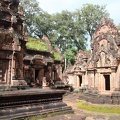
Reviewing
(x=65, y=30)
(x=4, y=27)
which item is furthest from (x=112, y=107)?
(x=65, y=30)

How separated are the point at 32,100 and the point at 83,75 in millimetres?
18416

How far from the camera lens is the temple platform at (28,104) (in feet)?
21.3

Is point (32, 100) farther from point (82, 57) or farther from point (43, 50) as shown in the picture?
point (82, 57)

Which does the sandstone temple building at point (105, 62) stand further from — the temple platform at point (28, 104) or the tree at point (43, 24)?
the tree at point (43, 24)

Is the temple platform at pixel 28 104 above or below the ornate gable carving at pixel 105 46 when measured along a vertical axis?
below

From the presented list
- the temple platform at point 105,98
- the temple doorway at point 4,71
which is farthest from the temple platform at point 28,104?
the temple platform at point 105,98

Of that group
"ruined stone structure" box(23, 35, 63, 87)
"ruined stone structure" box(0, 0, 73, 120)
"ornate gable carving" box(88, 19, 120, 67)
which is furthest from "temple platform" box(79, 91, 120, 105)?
"ruined stone structure" box(0, 0, 73, 120)

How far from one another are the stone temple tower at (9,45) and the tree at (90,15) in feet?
113

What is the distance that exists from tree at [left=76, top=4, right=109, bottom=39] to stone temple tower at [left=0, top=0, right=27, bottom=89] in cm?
3455

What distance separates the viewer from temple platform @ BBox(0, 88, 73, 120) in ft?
21.3

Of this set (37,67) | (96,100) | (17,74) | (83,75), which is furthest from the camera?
(83,75)

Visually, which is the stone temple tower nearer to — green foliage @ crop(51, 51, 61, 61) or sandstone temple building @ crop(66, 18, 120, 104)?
sandstone temple building @ crop(66, 18, 120, 104)

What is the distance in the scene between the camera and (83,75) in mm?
25266

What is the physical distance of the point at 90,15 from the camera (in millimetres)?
42281
